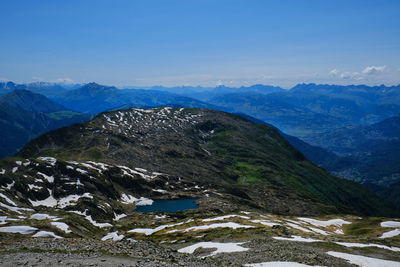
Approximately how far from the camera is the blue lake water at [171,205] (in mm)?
165000

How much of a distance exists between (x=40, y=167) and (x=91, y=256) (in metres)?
142

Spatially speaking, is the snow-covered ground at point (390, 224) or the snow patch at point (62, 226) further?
the snow-covered ground at point (390, 224)

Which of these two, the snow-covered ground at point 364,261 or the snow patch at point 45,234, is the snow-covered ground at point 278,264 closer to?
the snow-covered ground at point 364,261

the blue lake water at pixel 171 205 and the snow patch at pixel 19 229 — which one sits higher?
the snow patch at pixel 19 229

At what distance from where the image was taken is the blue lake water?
Answer: 165 metres

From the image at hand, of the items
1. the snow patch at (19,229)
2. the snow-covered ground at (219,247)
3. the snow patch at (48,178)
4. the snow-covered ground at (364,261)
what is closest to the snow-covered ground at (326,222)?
the snow-covered ground at (219,247)

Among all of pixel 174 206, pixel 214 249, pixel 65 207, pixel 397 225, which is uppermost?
pixel 214 249

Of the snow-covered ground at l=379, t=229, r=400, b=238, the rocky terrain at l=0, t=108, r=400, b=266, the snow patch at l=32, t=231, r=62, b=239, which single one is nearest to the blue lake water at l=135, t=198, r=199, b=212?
the rocky terrain at l=0, t=108, r=400, b=266

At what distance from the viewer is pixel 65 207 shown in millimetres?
132875

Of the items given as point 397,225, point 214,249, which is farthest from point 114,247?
point 397,225

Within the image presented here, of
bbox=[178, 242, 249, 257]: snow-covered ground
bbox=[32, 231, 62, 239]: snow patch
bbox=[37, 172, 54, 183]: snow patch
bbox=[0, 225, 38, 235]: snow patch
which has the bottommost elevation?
bbox=[37, 172, 54, 183]: snow patch

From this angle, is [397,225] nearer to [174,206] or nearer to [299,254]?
[299,254]

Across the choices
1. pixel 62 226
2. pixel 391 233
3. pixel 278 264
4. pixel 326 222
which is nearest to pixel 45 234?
pixel 62 226

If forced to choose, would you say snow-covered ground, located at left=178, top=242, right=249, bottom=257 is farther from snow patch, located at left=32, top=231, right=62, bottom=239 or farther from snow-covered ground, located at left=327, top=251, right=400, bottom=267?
snow patch, located at left=32, top=231, right=62, bottom=239
